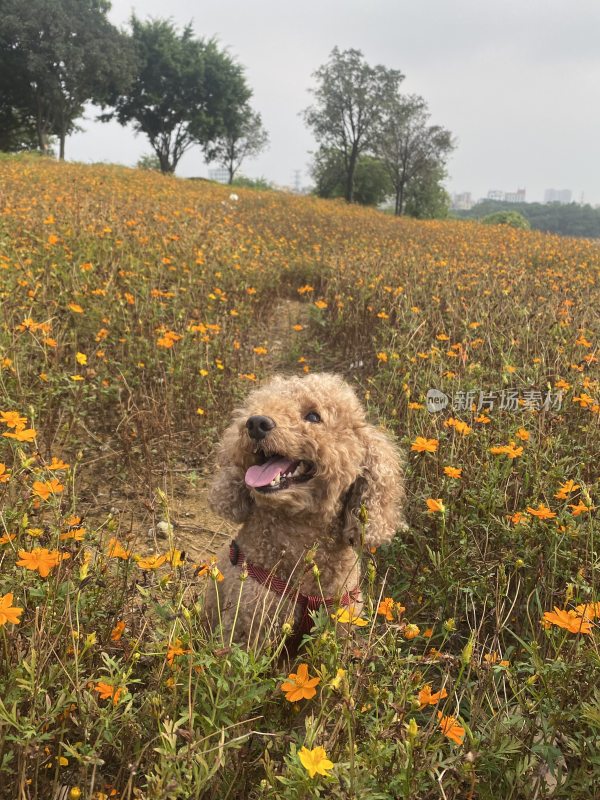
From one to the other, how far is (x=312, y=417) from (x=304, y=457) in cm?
23

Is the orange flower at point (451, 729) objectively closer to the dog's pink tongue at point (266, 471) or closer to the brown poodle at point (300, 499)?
the brown poodle at point (300, 499)

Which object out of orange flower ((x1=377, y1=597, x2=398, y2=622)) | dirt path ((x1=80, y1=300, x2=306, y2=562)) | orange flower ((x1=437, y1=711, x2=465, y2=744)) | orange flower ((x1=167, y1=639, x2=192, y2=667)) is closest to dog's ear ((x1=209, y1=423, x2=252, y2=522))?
dirt path ((x1=80, y1=300, x2=306, y2=562))

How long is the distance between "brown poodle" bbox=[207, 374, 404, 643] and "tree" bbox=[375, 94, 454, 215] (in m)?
39.6

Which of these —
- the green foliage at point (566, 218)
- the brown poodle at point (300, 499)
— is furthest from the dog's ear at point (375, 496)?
the green foliage at point (566, 218)

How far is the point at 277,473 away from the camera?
212 cm

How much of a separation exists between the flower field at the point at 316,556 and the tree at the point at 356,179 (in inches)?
1436

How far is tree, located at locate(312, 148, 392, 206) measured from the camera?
4169cm

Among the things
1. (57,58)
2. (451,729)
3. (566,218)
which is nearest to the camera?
(451,729)

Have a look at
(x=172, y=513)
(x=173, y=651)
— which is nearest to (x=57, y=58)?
(x=172, y=513)

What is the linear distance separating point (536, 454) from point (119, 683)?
83.5 inches

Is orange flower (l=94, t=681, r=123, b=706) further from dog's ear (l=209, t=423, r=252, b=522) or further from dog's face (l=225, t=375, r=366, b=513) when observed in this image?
dog's ear (l=209, t=423, r=252, b=522)

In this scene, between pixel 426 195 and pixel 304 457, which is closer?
pixel 304 457

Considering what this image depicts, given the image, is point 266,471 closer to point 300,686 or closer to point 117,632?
point 117,632

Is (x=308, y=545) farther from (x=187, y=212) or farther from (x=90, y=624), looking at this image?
(x=187, y=212)
